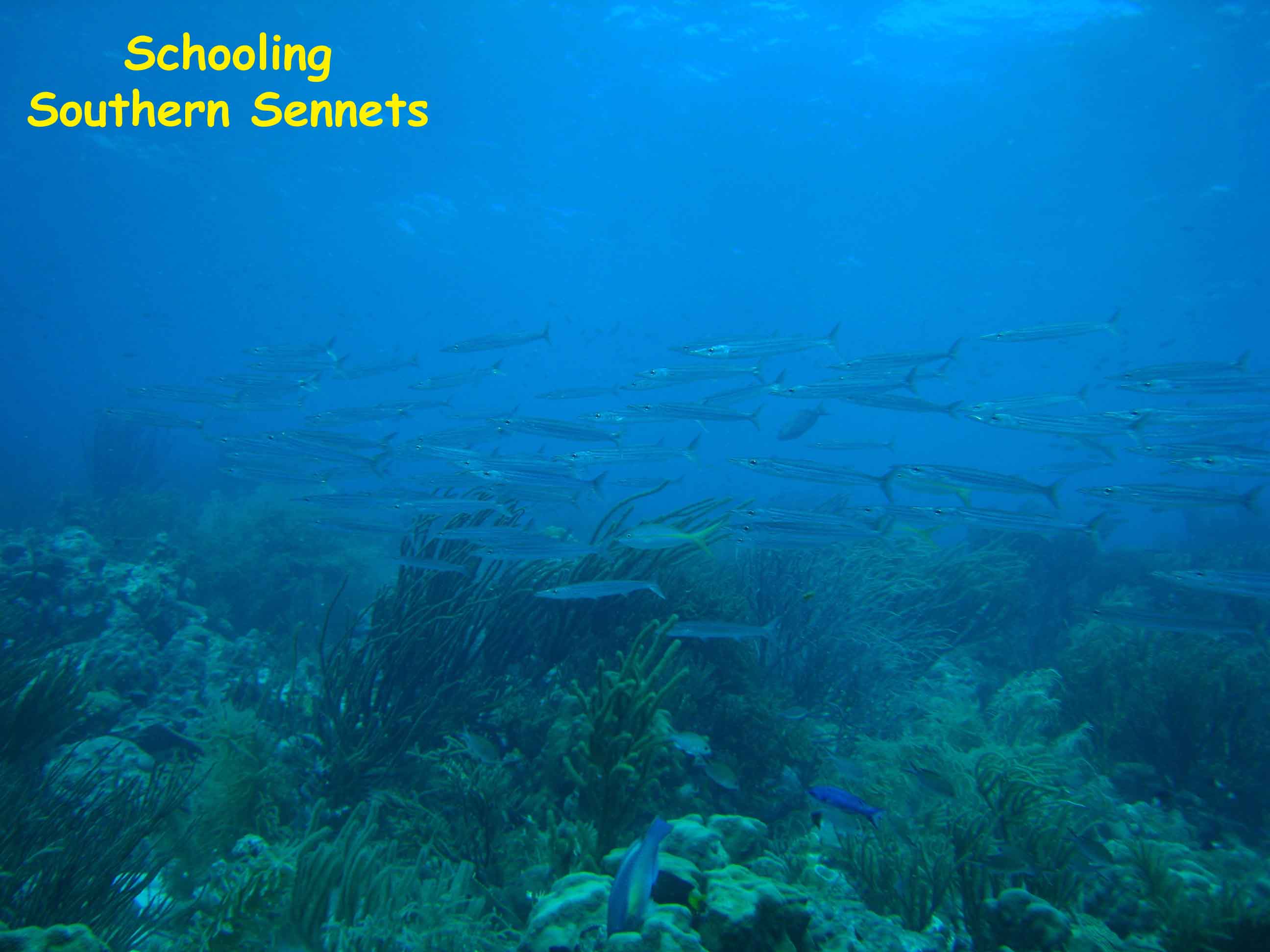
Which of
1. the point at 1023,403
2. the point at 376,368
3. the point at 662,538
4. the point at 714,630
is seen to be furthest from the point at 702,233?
the point at 714,630

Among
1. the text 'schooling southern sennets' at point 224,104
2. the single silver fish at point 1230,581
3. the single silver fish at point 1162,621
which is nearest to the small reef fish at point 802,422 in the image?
the single silver fish at point 1162,621

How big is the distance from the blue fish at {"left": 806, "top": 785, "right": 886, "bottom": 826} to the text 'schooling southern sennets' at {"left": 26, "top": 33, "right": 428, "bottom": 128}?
→ 29138 mm

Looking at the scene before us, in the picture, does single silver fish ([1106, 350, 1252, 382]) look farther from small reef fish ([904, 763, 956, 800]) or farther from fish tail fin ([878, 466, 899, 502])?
small reef fish ([904, 763, 956, 800])

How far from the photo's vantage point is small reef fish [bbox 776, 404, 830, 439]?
10.6 m

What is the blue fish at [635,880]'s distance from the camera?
1980 millimetres

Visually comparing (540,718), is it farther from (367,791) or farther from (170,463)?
(170,463)

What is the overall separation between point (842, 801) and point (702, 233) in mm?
37151

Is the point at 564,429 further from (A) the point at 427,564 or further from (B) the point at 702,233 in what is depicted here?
(B) the point at 702,233

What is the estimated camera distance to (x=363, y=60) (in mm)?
23297

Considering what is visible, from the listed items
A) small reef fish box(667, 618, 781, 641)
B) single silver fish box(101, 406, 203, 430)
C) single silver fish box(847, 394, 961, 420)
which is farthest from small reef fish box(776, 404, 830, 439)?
single silver fish box(101, 406, 203, 430)

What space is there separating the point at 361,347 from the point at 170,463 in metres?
58.7

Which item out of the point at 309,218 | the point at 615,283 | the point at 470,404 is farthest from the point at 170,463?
the point at 470,404

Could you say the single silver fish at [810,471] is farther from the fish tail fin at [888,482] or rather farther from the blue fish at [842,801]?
the blue fish at [842,801]

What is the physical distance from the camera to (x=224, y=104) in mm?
26156
